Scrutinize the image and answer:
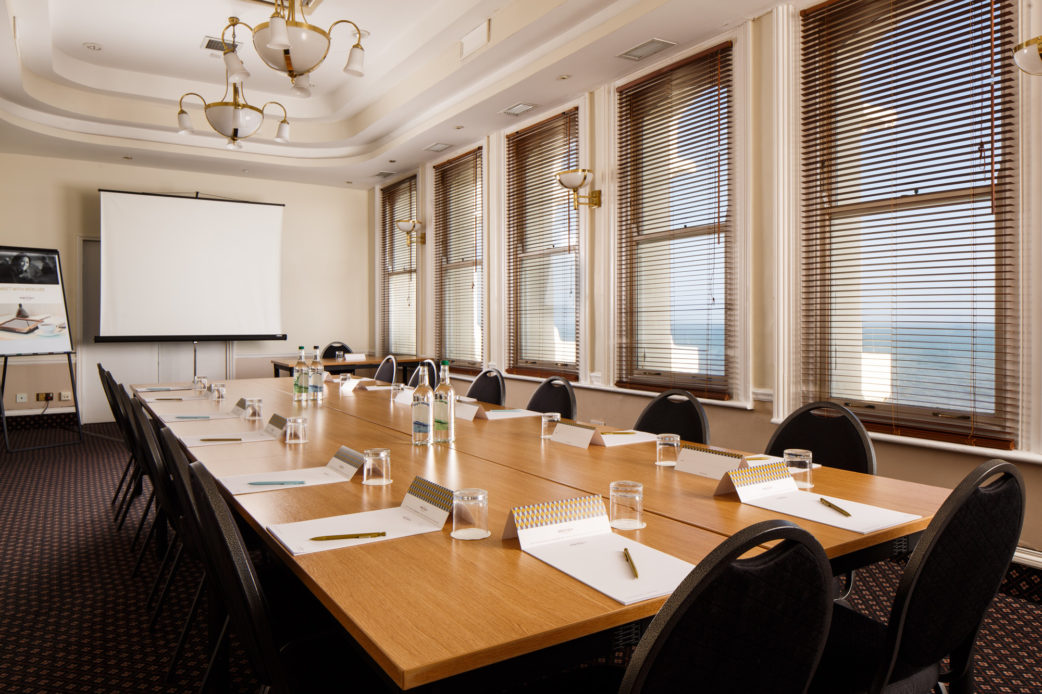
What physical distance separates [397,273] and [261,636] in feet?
27.2

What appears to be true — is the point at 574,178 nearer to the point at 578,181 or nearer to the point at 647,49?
the point at 578,181

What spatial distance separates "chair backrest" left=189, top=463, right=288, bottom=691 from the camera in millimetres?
1271

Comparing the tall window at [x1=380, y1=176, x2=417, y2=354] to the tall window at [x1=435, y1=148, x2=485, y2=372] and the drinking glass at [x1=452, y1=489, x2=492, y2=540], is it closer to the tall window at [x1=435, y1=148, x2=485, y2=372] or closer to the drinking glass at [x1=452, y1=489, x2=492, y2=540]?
the tall window at [x1=435, y1=148, x2=485, y2=372]

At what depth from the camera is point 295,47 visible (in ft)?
11.2

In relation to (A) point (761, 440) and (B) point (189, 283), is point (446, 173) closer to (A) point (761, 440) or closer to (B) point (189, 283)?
(B) point (189, 283)

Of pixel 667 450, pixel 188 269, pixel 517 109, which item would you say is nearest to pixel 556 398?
pixel 667 450

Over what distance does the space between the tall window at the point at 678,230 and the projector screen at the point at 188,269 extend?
218 inches

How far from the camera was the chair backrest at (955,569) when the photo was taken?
1290mm

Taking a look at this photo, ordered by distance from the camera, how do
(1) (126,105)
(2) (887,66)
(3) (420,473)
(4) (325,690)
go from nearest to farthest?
(4) (325,690)
(3) (420,473)
(2) (887,66)
(1) (126,105)

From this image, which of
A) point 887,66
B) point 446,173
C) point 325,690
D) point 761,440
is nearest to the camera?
point 325,690

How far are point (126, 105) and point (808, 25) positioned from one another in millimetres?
6865

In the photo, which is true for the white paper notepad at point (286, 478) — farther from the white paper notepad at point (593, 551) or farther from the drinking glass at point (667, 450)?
the drinking glass at point (667, 450)

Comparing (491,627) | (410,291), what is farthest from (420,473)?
(410,291)

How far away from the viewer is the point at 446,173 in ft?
26.3
